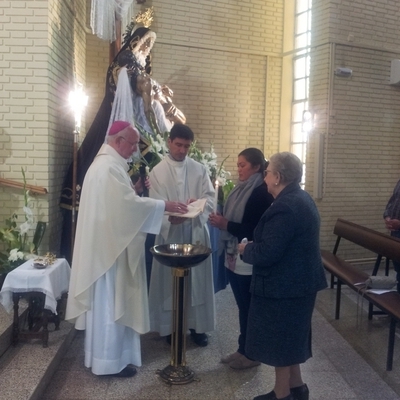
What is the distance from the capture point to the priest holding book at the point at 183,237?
4430 mm

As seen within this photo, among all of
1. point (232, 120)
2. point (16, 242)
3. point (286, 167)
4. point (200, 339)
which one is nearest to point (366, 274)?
point (200, 339)

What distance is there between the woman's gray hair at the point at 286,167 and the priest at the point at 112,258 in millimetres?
1105

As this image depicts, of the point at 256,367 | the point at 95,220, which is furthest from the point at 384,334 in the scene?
the point at 95,220

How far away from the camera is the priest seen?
3664 millimetres

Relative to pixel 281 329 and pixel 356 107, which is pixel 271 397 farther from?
pixel 356 107

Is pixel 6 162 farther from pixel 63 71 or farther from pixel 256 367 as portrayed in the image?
pixel 256 367

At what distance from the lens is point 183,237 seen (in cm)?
446

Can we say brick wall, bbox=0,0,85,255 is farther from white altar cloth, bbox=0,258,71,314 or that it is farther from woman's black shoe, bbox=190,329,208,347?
woman's black shoe, bbox=190,329,208,347

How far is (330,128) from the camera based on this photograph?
790 centimetres

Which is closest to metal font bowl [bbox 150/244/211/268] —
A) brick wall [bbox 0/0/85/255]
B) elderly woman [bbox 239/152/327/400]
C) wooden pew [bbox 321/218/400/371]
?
elderly woman [bbox 239/152/327/400]

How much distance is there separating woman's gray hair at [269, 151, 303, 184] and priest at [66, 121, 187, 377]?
3.63 ft

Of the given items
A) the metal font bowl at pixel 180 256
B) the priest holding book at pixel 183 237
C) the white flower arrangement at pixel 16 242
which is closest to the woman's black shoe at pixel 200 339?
the priest holding book at pixel 183 237

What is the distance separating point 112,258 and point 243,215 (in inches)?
42.4

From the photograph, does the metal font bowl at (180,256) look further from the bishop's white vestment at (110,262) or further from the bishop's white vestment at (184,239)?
the bishop's white vestment at (184,239)
